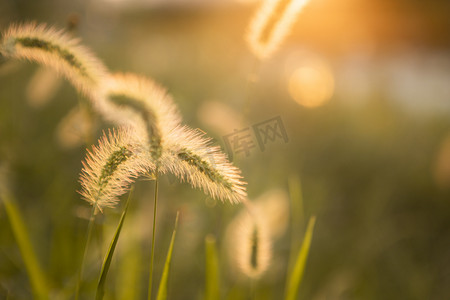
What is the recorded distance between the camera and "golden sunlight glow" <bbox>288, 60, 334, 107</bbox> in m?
5.93

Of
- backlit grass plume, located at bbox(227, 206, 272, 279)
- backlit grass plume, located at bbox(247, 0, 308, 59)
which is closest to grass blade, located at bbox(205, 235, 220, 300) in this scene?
backlit grass plume, located at bbox(227, 206, 272, 279)

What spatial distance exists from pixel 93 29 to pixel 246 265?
380 inches

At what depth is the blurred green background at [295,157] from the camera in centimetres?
210

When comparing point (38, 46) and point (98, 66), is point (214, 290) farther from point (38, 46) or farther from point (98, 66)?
point (38, 46)

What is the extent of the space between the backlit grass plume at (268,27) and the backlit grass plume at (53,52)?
0.71 m

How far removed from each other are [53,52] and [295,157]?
3.81 metres

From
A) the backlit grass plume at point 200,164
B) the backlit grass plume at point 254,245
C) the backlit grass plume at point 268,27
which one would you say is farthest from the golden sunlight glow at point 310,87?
the backlit grass plume at point 200,164

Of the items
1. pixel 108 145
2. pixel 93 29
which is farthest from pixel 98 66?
pixel 93 29

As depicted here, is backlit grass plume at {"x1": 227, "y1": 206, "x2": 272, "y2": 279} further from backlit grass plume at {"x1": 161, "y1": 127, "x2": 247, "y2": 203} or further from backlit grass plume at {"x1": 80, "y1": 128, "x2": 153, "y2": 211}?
backlit grass plume at {"x1": 80, "y1": 128, "x2": 153, "y2": 211}

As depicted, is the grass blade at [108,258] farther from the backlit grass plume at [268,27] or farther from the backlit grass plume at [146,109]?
the backlit grass plume at [268,27]

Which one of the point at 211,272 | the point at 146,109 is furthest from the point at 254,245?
the point at 146,109

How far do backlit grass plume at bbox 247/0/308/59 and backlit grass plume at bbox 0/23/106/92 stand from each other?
2.34ft

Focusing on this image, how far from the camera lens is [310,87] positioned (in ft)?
19.3

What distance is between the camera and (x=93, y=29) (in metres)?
9.33
